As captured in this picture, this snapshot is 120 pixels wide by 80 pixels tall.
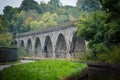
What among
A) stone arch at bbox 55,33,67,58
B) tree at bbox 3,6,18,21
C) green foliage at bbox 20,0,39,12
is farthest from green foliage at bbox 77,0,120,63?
green foliage at bbox 20,0,39,12

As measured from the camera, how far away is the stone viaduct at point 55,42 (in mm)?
42562

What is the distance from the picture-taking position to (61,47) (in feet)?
158

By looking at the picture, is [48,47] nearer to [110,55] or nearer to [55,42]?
[55,42]

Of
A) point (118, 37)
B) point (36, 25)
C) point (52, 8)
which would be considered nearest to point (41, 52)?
point (36, 25)

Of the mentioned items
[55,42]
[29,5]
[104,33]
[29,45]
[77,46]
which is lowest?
[77,46]

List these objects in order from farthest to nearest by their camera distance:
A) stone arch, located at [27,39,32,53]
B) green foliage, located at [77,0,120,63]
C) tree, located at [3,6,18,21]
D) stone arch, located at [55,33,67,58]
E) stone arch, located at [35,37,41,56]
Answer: tree, located at [3,6,18,21]
stone arch, located at [27,39,32,53]
stone arch, located at [35,37,41,56]
stone arch, located at [55,33,67,58]
green foliage, located at [77,0,120,63]

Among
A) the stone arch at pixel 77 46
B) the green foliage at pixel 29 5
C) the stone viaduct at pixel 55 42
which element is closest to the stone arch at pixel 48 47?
the stone viaduct at pixel 55 42

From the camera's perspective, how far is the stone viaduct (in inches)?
1676

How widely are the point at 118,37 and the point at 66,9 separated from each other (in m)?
73.1

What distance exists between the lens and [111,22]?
23.8 meters

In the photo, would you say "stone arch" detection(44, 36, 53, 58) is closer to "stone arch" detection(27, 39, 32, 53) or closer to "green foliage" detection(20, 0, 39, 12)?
"stone arch" detection(27, 39, 32, 53)

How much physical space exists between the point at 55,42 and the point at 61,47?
1.54m

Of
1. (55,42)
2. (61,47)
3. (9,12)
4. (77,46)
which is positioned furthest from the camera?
(9,12)

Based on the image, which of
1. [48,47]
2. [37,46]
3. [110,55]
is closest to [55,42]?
[48,47]
